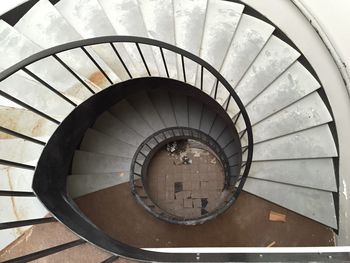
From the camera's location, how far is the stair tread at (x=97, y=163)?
5.57 m

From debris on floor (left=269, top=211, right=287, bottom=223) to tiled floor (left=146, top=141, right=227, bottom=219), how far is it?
4.28 feet

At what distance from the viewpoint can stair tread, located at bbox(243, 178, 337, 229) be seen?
16.8 feet

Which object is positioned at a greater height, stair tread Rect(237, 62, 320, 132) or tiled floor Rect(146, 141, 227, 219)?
stair tread Rect(237, 62, 320, 132)

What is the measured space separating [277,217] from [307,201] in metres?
0.53

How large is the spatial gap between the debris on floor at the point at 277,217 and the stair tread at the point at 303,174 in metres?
0.58

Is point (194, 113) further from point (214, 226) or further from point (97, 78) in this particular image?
point (97, 78)

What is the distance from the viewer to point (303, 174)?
5070mm

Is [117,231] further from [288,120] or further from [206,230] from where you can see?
[288,120]

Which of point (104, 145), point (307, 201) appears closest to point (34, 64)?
point (104, 145)

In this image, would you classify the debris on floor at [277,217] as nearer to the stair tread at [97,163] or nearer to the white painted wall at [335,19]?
the white painted wall at [335,19]

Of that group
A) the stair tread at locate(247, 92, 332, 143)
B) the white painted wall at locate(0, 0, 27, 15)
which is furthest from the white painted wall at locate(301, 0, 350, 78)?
the white painted wall at locate(0, 0, 27, 15)

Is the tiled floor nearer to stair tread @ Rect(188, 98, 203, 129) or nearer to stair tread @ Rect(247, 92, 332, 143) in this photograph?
→ stair tread @ Rect(188, 98, 203, 129)

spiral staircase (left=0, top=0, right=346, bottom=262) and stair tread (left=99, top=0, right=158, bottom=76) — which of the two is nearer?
spiral staircase (left=0, top=0, right=346, bottom=262)

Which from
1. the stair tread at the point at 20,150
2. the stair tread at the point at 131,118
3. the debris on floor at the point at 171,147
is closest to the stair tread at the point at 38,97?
the stair tread at the point at 20,150
